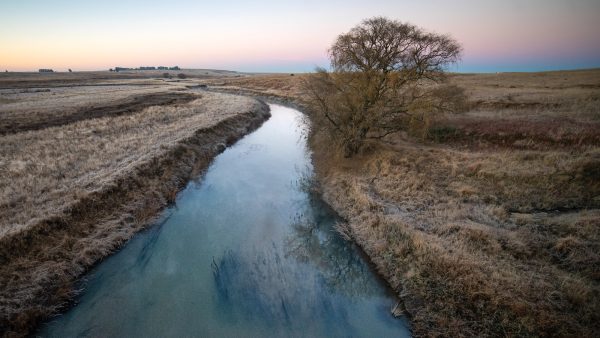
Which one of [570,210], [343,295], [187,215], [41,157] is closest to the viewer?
[343,295]

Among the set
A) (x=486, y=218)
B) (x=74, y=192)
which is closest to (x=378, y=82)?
(x=486, y=218)

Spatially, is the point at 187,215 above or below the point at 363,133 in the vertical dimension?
below

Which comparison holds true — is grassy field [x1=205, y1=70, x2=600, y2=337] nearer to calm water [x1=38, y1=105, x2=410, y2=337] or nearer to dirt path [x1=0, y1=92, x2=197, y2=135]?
calm water [x1=38, y1=105, x2=410, y2=337]

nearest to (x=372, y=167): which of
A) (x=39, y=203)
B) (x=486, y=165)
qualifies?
(x=486, y=165)

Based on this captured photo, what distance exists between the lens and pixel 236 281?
36.0ft

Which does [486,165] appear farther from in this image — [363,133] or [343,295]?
[343,295]

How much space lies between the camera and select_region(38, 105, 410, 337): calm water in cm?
907

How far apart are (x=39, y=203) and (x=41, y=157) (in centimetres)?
850

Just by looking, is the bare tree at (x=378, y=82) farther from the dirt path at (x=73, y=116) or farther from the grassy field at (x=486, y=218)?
the dirt path at (x=73, y=116)

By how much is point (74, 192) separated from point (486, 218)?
755 inches

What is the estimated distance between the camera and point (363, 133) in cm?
2120

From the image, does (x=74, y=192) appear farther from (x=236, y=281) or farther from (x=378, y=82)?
(x=378, y=82)

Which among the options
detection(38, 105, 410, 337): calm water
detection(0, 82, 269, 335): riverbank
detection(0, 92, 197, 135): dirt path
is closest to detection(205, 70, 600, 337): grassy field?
detection(38, 105, 410, 337): calm water

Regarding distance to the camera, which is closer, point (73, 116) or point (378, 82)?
point (378, 82)
